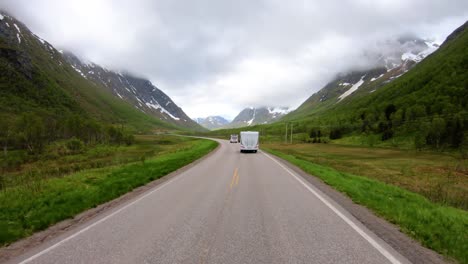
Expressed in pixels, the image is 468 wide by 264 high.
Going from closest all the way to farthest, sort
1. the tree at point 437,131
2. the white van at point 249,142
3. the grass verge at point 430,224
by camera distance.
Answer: the grass verge at point 430,224, the white van at point 249,142, the tree at point 437,131

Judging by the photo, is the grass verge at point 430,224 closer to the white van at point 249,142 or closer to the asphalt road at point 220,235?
the asphalt road at point 220,235

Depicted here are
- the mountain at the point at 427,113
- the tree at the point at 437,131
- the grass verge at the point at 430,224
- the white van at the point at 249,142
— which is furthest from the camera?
the mountain at the point at 427,113

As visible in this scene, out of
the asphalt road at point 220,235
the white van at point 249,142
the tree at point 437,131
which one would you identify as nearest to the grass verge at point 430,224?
the asphalt road at point 220,235

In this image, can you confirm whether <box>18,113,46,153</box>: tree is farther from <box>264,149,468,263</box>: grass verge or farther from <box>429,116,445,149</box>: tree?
<box>429,116,445,149</box>: tree

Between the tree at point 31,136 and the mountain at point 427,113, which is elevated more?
the mountain at point 427,113

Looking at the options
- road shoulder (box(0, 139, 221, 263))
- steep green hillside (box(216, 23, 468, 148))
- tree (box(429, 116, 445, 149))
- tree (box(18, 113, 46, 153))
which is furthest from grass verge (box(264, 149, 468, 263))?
tree (box(429, 116, 445, 149))

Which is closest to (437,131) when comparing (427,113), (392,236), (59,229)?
(427,113)

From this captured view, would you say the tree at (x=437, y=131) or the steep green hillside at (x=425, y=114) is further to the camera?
the steep green hillside at (x=425, y=114)

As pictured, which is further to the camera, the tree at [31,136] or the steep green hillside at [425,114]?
the steep green hillside at [425,114]

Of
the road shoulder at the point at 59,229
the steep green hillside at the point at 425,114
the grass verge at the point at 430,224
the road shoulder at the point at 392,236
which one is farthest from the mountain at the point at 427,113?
the road shoulder at the point at 59,229

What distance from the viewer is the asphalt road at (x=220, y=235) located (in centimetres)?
532

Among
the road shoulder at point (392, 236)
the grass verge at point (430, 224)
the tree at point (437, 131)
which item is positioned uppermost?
the tree at point (437, 131)

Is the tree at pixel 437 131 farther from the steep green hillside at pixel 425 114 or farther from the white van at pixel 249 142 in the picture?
the white van at pixel 249 142

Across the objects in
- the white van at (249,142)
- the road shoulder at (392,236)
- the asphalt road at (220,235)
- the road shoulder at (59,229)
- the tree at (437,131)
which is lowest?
the road shoulder at (59,229)
